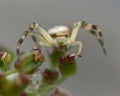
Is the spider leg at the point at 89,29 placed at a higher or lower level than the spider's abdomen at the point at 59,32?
lower

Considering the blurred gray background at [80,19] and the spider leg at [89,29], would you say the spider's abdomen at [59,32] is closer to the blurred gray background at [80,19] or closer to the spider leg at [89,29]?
the spider leg at [89,29]

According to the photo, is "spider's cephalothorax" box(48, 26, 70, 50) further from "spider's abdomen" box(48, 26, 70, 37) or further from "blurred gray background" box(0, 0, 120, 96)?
"blurred gray background" box(0, 0, 120, 96)

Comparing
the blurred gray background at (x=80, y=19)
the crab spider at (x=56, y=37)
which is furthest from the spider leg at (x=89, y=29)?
the blurred gray background at (x=80, y=19)

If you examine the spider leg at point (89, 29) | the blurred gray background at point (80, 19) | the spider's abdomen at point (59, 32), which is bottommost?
the blurred gray background at point (80, 19)

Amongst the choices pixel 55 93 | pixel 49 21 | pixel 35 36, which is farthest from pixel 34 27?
pixel 49 21

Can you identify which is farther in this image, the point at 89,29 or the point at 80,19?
the point at 80,19

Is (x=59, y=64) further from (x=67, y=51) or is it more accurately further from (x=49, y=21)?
(x=49, y=21)

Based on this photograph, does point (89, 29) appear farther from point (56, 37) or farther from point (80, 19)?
point (80, 19)

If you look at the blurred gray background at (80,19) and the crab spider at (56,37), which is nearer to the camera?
the crab spider at (56,37)

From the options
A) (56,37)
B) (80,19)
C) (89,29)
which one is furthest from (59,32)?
(80,19)
